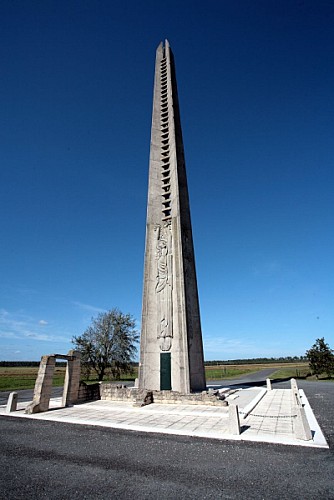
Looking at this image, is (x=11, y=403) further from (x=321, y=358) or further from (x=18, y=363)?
(x=18, y=363)

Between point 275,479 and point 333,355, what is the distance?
33360 millimetres

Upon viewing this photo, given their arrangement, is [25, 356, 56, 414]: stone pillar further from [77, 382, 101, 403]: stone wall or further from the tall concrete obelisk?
the tall concrete obelisk

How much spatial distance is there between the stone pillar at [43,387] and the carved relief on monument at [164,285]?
8.08 metres

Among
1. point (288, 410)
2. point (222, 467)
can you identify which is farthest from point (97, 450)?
point (288, 410)

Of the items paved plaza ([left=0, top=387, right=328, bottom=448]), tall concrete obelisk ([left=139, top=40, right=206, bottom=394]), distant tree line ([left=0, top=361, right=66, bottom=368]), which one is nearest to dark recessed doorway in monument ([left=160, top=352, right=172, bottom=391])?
tall concrete obelisk ([left=139, top=40, right=206, bottom=394])

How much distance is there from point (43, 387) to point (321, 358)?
32.5 metres

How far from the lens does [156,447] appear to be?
28.7 feet

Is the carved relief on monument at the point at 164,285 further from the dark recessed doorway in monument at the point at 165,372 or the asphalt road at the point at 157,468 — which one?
the asphalt road at the point at 157,468

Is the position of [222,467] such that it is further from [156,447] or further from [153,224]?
[153,224]

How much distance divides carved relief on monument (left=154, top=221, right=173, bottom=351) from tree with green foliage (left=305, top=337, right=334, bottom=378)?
77.5 feet

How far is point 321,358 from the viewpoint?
33.9m

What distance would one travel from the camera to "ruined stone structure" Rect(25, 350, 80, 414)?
15.3 metres

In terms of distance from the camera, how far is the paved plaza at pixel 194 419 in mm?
9836

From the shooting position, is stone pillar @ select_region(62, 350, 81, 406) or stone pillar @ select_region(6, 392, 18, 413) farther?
stone pillar @ select_region(62, 350, 81, 406)
